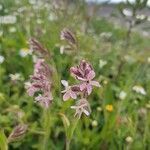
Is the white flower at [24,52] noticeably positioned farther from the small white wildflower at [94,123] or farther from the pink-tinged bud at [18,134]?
the pink-tinged bud at [18,134]

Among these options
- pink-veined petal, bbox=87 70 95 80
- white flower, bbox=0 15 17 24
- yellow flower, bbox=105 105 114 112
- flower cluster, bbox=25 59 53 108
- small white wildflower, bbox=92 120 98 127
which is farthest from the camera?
white flower, bbox=0 15 17 24

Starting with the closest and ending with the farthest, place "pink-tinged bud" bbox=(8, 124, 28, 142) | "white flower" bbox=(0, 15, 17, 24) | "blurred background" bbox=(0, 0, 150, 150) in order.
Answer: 1. "pink-tinged bud" bbox=(8, 124, 28, 142)
2. "blurred background" bbox=(0, 0, 150, 150)
3. "white flower" bbox=(0, 15, 17, 24)

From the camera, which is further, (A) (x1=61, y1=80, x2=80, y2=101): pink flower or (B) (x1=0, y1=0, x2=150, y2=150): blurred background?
(B) (x1=0, y1=0, x2=150, y2=150): blurred background

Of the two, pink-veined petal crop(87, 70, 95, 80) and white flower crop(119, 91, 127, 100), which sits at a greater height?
pink-veined petal crop(87, 70, 95, 80)

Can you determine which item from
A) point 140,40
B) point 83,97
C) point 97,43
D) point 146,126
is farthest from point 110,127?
point 140,40

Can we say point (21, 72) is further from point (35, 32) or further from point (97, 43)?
point (97, 43)

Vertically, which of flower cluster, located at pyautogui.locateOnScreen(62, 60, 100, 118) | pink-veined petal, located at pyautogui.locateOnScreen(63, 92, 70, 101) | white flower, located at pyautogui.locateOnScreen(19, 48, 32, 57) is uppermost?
flower cluster, located at pyautogui.locateOnScreen(62, 60, 100, 118)

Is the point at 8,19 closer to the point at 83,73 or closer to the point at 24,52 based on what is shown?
the point at 24,52

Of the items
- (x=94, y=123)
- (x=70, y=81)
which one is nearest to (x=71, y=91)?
(x=94, y=123)

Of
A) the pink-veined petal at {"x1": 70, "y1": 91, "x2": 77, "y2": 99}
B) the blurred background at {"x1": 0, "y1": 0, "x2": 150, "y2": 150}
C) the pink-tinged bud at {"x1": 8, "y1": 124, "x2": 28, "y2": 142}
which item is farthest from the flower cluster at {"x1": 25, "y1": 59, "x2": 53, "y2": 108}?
the pink-tinged bud at {"x1": 8, "y1": 124, "x2": 28, "y2": 142}

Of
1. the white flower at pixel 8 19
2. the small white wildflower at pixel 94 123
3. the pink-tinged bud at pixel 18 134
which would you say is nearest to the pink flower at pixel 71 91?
the pink-tinged bud at pixel 18 134

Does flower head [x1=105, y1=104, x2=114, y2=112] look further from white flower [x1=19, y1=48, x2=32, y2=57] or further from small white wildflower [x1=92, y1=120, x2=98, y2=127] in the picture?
white flower [x1=19, y1=48, x2=32, y2=57]
